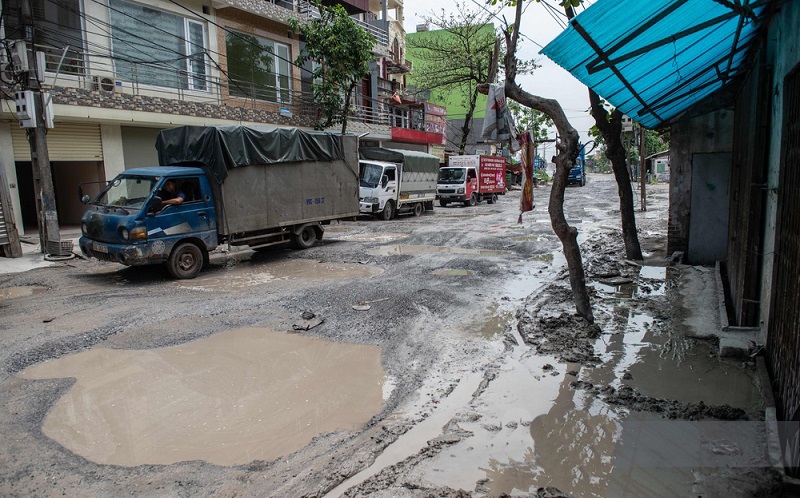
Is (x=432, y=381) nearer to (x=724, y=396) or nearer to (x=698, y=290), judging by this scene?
(x=724, y=396)

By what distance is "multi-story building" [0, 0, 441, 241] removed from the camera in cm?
1406

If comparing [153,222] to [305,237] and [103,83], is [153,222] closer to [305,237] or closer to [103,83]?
[305,237]

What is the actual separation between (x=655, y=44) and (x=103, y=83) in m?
15.1

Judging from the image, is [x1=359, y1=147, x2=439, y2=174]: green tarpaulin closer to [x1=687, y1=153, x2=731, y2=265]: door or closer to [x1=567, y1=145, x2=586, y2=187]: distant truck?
[x1=687, y1=153, x2=731, y2=265]: door

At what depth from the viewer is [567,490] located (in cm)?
319

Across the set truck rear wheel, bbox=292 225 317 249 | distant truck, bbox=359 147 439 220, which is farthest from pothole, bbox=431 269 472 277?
distant truck, bbox=359 147 439 220

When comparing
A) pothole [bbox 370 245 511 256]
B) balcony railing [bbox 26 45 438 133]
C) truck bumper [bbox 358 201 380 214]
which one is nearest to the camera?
pothole [bbox 370 245 511 256]

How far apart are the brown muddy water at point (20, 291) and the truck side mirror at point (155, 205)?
2.04 metres

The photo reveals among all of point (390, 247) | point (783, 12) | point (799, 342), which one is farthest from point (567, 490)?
point (390, 247)

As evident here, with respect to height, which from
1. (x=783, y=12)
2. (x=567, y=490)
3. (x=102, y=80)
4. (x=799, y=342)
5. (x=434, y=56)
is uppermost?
(x=434, y=56)

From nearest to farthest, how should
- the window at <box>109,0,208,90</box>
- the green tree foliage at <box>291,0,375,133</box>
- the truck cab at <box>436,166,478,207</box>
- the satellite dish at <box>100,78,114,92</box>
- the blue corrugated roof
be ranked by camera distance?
the blue corrugated roof, the satellite dish at <box>100,78,114,92</box>, the window at <box>109,0,208,90</box>, the green tree foliage at <box>291,0,375,133</box>, the truck cab at <box>436,166,478,207</box>

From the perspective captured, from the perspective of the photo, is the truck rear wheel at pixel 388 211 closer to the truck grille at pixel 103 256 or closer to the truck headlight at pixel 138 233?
the truck headlight at pixel 138 233

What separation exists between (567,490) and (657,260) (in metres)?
8.64

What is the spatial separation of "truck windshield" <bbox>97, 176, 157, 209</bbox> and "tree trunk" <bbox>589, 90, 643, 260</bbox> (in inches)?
313
